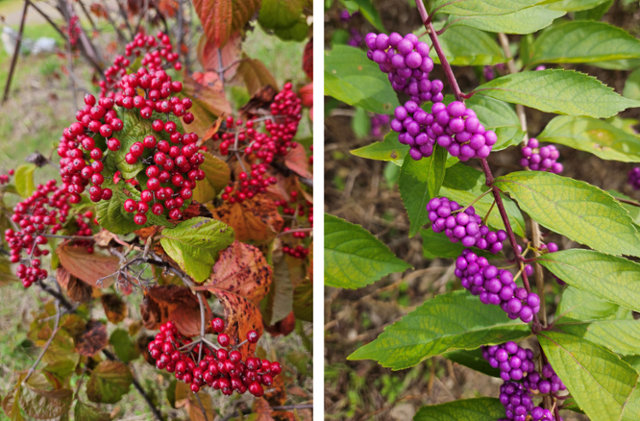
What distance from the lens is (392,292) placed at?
71.2 inches

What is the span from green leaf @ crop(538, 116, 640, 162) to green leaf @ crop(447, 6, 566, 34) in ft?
0.80

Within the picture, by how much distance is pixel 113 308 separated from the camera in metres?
1.12

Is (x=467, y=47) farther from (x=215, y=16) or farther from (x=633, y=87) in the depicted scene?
(x=633, y=87)

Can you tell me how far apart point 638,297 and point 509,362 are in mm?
223

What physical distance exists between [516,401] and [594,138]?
57 cm

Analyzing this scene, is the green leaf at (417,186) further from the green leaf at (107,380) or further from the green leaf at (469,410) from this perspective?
the green leaf at (107,380)

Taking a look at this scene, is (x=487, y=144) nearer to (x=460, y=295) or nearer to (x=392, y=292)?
(x=460, y=295)

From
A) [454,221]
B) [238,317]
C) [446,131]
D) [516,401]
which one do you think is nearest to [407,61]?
[446,131]

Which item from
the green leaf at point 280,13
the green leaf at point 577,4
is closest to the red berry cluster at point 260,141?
the green leaf at point 280,13

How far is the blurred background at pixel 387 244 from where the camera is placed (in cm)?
164

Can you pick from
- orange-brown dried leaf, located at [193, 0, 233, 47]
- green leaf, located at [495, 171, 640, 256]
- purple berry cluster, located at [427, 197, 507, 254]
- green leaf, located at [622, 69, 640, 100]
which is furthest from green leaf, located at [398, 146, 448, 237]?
green leaf, located at [622, 69, 640, 100]

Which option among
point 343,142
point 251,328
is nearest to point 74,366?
point 251,328

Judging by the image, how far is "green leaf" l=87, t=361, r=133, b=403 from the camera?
1.09m

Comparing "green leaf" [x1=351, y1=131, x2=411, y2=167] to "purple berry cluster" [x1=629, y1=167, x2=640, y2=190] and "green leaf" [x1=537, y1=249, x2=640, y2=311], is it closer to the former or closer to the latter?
"green leaf" [x1=537, y1=249, x2=640, y2=311]
